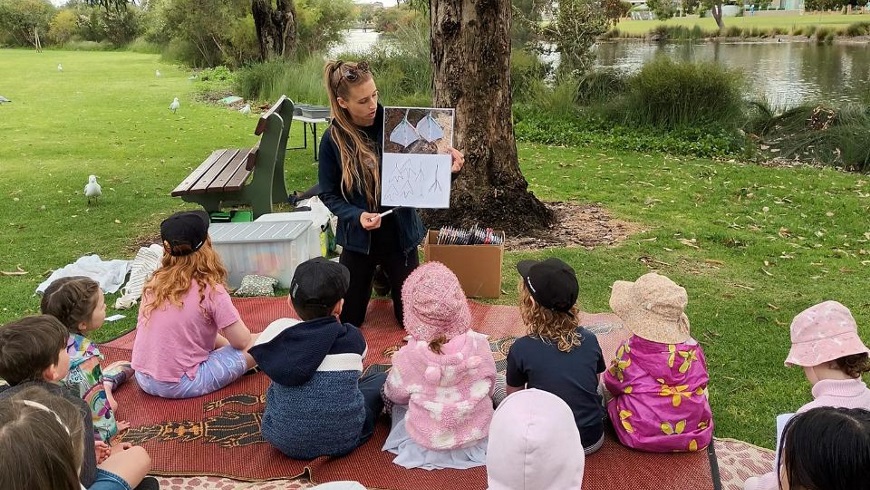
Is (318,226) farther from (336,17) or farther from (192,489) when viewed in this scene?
(336,17)

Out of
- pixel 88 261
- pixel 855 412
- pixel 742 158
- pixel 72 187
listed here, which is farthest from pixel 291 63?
pixel 855 412

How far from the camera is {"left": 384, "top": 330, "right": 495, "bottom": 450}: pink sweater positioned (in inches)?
115

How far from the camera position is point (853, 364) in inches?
102

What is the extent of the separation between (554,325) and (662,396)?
1.90ft

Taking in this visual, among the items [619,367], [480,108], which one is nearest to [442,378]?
[619,367]

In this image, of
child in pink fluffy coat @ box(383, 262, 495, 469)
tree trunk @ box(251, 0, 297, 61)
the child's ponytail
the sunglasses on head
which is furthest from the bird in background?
tree trunk @ box(251, 0, 297, 61)

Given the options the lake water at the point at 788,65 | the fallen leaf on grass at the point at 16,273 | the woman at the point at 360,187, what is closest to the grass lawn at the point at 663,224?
the fallen leaf on grass at the point at 16,273

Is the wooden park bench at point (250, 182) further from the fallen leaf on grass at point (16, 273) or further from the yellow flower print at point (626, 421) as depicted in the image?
the yellow flower print at point (626, 421)

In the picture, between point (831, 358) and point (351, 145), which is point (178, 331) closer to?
point (351, 145)

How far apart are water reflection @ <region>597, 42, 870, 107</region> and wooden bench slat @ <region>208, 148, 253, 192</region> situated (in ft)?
29.9

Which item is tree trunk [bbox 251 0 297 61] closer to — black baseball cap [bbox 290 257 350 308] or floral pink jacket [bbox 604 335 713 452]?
black baseball cap [bbox 290 257 350 308]

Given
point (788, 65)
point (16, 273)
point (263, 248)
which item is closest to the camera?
point (263, 248)

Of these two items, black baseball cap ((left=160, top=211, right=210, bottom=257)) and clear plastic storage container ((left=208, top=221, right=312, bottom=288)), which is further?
clear plastic storage container ((left=208, top=221, right=312, bottom=288))

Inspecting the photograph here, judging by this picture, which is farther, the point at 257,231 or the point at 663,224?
the point at 663,224
